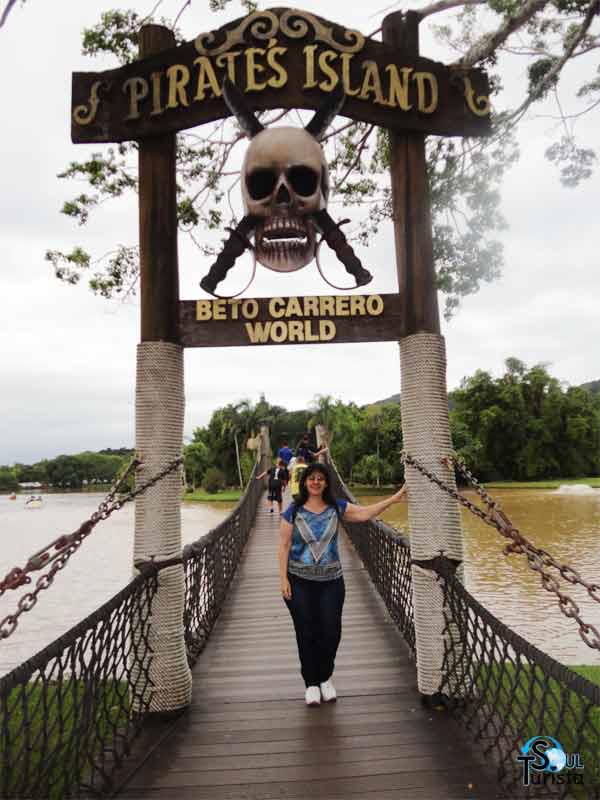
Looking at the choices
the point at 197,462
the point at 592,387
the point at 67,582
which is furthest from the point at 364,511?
the point at 592,387

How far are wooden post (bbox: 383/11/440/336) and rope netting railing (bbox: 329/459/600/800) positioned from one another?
781mm

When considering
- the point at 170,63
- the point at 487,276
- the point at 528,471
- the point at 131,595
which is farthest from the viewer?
the point at 528,471

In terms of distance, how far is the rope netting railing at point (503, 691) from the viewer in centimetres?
178

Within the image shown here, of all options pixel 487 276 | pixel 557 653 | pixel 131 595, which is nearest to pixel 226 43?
pixel 131 595

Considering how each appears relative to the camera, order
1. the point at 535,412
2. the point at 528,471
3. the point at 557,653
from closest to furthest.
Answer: the point at 557,653 < the point at 528,471 < the point at 535,412

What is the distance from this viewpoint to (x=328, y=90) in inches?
118

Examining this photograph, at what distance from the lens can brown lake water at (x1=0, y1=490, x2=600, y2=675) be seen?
290 inches

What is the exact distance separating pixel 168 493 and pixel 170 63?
2238mm

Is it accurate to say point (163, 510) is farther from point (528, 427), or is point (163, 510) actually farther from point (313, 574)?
point (528, 427)

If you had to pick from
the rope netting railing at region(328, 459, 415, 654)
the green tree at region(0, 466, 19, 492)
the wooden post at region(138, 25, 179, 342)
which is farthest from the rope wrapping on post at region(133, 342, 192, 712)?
the green tree at region(0, 466, 19, 492)

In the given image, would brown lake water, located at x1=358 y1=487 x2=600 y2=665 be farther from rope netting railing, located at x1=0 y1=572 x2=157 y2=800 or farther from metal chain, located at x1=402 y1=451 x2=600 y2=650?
rope netting railing, located at x1=0 y1=572 x2=157 y2=800

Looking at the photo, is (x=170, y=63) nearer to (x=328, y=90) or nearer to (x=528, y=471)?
(x=328, y=90)

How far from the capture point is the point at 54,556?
201cm

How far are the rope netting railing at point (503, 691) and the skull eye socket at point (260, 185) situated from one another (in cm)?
153
